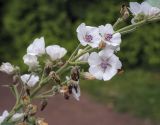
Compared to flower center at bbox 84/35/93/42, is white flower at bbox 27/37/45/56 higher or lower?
lower

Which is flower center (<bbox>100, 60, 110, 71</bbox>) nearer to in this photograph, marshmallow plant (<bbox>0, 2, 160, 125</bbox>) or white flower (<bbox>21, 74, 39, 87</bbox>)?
marshmallow plant (<bbox>0, 2, 160, 125</bbox>)

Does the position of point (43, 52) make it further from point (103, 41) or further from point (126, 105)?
point (126, 105)

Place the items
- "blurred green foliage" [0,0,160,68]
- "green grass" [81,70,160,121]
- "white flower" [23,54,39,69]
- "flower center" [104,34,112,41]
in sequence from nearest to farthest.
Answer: "flower center" [104,34,112,41] → "white flower" [23,54,39,69] → "green grass" [81,70,160,121] → "blurred green foliage" [0,0,160,68]

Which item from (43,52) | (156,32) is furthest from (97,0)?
(43,52)

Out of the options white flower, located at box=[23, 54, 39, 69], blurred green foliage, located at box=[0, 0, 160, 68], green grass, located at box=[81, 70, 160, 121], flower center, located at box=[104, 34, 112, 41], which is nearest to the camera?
flower center, located at box=[104, 34, 112, 41]

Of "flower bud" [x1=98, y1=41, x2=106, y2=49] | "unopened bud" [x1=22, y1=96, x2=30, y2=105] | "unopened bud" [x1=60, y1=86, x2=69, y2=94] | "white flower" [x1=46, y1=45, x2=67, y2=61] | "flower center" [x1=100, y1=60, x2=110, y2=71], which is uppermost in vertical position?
"flower bud" [x1=98, y1=41, x2=106, y2=49]

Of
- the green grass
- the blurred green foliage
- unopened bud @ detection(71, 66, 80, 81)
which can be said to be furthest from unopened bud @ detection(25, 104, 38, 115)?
the blurred green foliage
